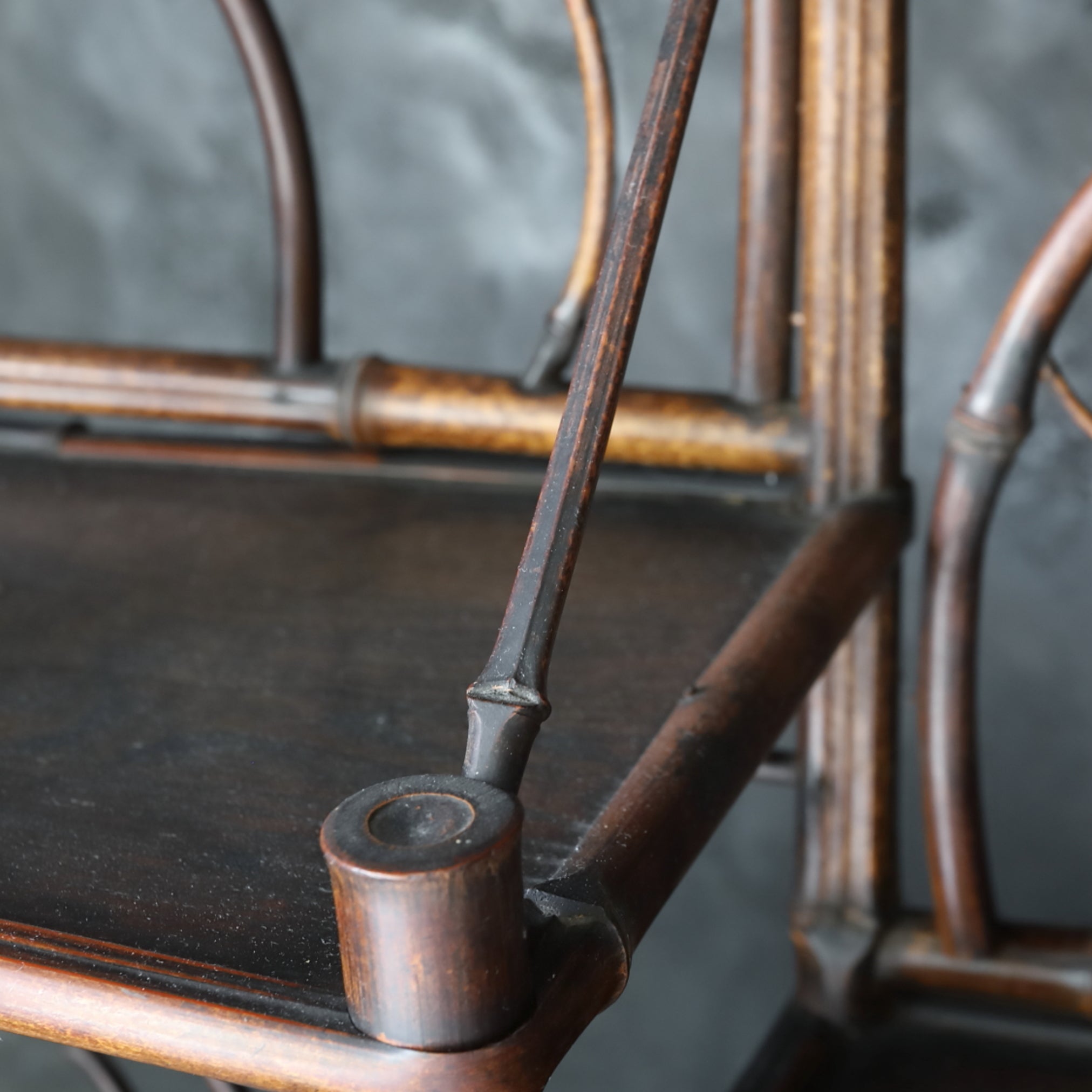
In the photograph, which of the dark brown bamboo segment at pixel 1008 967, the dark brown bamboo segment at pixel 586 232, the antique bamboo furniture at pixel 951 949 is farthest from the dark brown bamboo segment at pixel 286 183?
the dark brown bamboo segment at pixel 1008 967

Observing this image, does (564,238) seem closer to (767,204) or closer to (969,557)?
(767,204)

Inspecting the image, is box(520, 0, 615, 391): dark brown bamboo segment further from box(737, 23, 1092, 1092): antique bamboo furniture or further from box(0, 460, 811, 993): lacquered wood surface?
box(737, 23, 1092, 1092): antique bamboo furniture

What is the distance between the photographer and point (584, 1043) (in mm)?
1488

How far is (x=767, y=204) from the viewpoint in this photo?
787mm

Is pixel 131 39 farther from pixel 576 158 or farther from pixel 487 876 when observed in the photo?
pixel 487 876

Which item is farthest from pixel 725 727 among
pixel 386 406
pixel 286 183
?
pixel 286 183

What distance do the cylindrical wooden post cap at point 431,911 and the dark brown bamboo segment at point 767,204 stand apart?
0.51 meters

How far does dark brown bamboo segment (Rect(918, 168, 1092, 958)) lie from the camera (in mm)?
680

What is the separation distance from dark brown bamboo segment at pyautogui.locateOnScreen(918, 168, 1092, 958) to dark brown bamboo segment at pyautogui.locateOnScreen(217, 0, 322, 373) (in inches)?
15.9

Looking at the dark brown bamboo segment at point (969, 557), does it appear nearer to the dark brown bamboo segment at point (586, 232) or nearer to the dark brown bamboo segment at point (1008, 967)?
the dark brown bamboo segment at point (1008, 967)

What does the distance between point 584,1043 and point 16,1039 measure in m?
0.61

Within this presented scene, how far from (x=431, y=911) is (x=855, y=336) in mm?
526

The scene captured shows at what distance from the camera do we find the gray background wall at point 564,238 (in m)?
1.16

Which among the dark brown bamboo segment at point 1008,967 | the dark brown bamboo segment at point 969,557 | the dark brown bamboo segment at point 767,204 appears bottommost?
the dark brown bamboo segment at point 1008,967
